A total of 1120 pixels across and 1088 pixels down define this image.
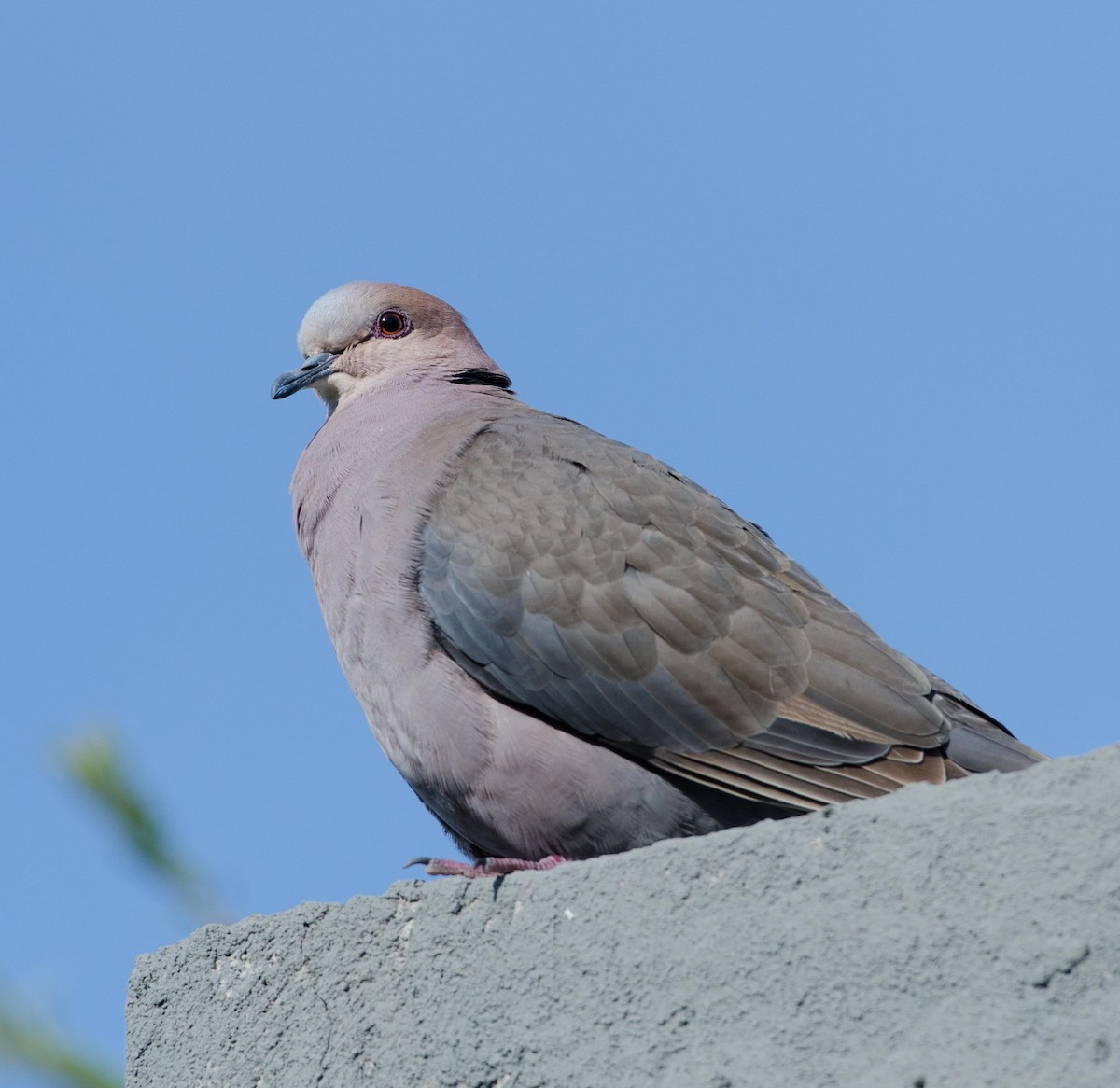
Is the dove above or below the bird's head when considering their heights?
below

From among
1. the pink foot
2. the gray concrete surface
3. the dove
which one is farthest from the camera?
the dove

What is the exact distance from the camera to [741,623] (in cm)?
389

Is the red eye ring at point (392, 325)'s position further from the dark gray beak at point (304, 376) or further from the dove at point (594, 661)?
the dove at point (594, 661)

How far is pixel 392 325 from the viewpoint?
545 cm

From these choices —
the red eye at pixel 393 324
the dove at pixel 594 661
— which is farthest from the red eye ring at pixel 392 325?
the dove at pixel 594 661

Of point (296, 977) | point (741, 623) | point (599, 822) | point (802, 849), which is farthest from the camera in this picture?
point (741, 623)

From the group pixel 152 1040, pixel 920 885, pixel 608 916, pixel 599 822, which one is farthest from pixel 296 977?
pixel 920 885

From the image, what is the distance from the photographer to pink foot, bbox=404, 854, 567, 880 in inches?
129

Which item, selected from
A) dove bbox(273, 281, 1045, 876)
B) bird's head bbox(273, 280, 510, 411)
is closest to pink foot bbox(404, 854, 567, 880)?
dove bbox(273, 281, 1045, 876)

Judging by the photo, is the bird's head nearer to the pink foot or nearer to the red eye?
the red eye

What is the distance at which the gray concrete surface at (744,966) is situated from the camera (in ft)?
7.00

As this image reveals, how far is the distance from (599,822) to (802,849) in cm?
127

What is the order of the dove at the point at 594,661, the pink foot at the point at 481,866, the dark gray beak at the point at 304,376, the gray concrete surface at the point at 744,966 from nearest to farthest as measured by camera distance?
1. the gray concrete surface at the point at 744,966
2. the pink foot at the point at 481,866
3. the dove at the point at 594,661
4. the dark gray beak at the point at 304,376

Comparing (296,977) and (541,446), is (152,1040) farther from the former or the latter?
(541,446)
